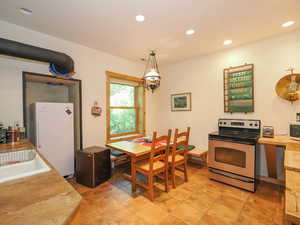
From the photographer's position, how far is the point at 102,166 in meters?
2.60

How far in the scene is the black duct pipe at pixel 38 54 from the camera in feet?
5.83

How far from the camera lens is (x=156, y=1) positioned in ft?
5.61

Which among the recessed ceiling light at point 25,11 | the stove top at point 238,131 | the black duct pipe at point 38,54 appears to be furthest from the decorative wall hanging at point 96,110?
the stove top at point 238,131

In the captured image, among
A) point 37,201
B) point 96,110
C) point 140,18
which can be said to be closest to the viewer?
point 37,201

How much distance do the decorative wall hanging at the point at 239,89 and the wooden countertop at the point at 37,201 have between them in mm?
3117

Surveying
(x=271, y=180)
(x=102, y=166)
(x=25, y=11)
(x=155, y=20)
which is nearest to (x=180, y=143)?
(x=102, y=166)

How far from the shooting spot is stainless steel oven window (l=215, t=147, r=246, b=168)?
2.40 meters

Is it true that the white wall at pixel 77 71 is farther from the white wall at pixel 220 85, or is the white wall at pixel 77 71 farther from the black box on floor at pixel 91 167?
the white wall at pixel 220 85

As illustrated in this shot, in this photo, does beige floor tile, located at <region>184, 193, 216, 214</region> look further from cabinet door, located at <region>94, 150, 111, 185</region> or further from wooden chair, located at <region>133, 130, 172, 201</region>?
cabinet door, located at <region>94, 150, 111, 185</region>

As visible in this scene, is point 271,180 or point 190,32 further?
point 271,180

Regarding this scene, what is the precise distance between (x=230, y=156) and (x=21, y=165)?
2922mm

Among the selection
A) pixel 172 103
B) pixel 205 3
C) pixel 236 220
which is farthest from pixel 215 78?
pixel 236 220

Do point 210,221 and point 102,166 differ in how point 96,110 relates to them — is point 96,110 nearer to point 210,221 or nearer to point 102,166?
point 102,166

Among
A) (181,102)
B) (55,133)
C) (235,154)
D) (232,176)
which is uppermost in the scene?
(181,102)
